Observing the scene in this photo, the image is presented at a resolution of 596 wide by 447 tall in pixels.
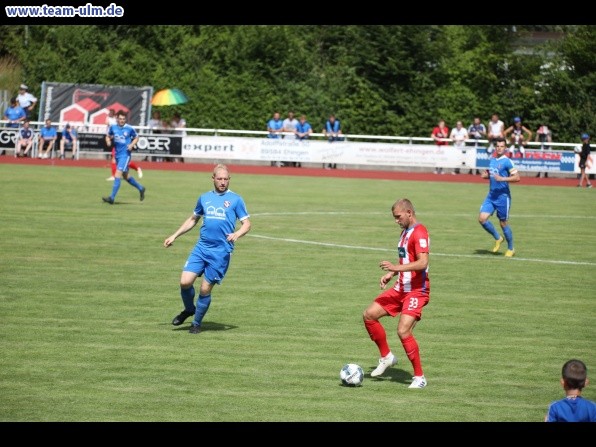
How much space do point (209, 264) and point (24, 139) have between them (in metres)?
34.6

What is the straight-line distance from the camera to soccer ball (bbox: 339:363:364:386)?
11159 mm

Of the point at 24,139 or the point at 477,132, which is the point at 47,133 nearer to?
the point at 24,139

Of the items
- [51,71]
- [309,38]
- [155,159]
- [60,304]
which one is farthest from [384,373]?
[309,38]

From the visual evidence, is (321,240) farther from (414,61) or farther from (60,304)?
(414,61)

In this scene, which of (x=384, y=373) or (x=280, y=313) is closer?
(x=384, y=373)

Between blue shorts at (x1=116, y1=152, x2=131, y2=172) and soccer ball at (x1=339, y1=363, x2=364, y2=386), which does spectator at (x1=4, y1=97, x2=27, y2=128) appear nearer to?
blue shorts at (x1=116, y1=152, x2=131, y2=172)

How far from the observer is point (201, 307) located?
Result: 1382 centimetres

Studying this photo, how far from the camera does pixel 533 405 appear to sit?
10.6 metres

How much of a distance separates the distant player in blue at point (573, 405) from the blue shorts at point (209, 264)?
275 inches

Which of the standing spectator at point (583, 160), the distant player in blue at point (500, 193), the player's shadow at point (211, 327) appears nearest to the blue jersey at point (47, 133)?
the standing spectator at point (583, 160)

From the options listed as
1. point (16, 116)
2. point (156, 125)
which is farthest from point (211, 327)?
point (16, 116)

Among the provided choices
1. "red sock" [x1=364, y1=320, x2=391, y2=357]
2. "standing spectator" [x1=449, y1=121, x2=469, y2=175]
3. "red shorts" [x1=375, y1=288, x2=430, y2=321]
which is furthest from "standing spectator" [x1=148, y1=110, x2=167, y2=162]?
"red shorts" [x1=375, y1=288, x2=430, y2=321]

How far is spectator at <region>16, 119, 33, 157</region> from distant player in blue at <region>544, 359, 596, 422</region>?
41.3 meters

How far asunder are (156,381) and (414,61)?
156 ft
